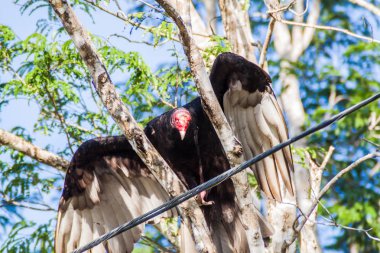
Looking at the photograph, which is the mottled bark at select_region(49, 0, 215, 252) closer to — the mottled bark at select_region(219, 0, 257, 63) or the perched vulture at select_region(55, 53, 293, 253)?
the perched vulture at select_region(55, 53, 293, 253)

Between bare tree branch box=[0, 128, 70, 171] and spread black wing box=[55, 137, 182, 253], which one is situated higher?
bare tree branch box=[0, 128, 70, 171]

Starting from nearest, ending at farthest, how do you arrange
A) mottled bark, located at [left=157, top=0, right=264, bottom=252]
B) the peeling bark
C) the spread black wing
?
mottled bark, located at [left=157, top=0, right=264, bottom=252]
the peeling bark
the spread black wing

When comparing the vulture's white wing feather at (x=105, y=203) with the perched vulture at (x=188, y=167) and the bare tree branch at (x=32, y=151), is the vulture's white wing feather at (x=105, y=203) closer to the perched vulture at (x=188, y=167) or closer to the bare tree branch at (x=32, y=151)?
the perched vulture at (x=188, y=167)

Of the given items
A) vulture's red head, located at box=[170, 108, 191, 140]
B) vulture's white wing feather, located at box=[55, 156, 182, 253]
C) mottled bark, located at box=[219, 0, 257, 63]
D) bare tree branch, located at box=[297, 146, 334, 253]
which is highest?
mottled bark, located at box=[219, 0, 257, 63]

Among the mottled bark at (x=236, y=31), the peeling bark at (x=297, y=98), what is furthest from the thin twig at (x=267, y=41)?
the mottled bark at (x=236, y=31)

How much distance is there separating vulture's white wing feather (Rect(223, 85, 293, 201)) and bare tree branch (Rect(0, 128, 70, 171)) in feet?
4.55

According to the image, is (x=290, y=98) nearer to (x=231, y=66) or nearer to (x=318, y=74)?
(x=318, y=74)

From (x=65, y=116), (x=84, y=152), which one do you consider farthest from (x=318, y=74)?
(x=84, y=152)

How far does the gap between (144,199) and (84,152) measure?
0.70 meters

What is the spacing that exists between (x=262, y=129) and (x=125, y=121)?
158 cm

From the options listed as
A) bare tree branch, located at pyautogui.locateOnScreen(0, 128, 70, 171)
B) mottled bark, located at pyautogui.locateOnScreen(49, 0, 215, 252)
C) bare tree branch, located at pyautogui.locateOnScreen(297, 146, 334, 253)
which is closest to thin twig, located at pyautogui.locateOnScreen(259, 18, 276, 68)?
bare tree branch, located at pyautogui.locateOnScreen(297, 146, 334, 253)

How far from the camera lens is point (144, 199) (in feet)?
21.6

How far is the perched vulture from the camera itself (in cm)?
603

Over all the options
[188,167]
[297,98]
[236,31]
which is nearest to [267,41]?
[236,31]
